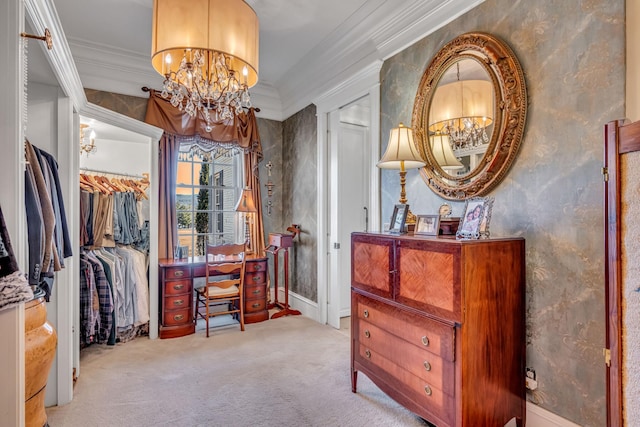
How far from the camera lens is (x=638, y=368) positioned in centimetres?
105

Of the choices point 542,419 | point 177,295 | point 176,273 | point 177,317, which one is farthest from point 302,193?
point 542,419

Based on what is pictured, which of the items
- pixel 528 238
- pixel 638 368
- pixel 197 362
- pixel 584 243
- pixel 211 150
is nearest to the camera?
pixel 638 368

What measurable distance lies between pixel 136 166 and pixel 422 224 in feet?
11.0

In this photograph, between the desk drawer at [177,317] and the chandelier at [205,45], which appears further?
the desk drawer at [177,317]

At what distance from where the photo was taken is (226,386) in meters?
2.52

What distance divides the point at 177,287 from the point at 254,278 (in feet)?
2.88

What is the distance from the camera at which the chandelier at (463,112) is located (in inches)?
86.7

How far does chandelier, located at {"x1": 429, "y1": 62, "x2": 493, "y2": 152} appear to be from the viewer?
7.22 feet

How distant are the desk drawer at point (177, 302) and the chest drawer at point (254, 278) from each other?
2.19 ft

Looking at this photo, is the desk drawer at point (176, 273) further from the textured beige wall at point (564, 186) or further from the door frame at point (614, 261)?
the door frame at point (614, 261)

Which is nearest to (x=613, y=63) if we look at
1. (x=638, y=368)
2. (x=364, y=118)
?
(x=638, y=368)

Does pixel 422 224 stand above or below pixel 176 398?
above

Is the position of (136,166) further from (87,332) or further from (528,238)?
(528,238)

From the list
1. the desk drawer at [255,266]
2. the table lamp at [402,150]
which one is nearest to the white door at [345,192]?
the desk drawer at [255,266]
